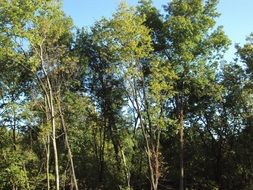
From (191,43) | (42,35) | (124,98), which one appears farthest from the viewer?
(124,98)

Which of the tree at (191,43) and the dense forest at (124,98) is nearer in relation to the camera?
the dense forest at (124,98)

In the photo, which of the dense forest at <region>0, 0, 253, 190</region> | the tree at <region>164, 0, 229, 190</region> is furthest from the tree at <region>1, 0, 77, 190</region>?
the tree at <region>164, 0, 229, 190</region>

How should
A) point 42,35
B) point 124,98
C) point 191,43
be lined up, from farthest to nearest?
point 124,98, point 191,43, point 42,35

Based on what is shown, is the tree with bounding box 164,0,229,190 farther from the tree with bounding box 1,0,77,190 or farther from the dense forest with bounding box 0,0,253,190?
the tree with bounding box 1,0,77,190

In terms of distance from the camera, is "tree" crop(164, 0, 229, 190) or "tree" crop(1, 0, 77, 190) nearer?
"tree" crop(1, 0, 77, 190)

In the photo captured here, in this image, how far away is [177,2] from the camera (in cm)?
3231

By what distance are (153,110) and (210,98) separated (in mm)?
9448

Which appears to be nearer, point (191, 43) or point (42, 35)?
point (42, 35)

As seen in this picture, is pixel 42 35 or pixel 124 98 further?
pixel 124 98

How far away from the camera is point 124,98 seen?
34812 mm

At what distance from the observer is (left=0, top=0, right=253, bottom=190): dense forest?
27.1 metres

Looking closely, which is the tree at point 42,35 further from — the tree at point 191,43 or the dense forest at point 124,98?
the tree at point 191,43

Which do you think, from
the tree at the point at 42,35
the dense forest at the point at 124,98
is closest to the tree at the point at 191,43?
the dense forest at the point at 124,98

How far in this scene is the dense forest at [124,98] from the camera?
1069 inches
